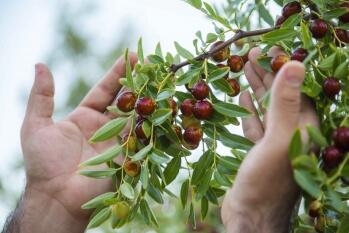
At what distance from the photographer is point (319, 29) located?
1.18m

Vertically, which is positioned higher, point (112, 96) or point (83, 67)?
point (112, 96)

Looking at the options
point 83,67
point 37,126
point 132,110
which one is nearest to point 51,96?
point 37,126

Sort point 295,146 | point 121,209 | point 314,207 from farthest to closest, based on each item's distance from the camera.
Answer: point 121,209 < point 314,207 < point 295,146

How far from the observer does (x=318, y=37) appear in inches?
46.9

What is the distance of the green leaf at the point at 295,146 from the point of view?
896mm

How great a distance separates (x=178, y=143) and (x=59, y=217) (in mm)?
889

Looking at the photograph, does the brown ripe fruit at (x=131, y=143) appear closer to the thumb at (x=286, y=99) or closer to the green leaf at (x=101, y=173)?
the green leaf at (x=101, y=173)

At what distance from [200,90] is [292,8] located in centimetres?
29

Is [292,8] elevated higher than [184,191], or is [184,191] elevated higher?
[292,8]

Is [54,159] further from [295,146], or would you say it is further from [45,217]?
[295,146]

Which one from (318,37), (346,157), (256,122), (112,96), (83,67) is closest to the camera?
(346,157)

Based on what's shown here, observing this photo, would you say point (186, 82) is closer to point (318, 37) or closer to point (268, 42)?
point (268, 42)

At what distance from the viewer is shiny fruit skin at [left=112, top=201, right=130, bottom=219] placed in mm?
1219

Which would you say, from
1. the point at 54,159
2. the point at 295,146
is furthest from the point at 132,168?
the point at 54,159
